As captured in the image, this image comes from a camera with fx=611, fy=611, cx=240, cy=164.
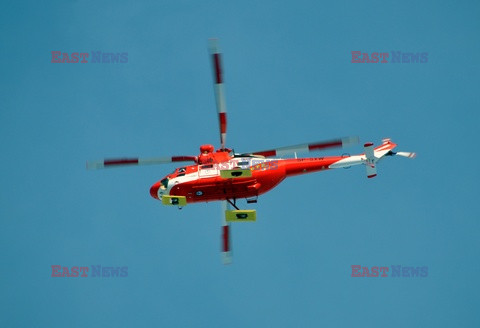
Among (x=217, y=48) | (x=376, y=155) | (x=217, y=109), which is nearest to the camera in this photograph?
(x=217, y=48)

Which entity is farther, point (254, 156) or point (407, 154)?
point (407, 154)

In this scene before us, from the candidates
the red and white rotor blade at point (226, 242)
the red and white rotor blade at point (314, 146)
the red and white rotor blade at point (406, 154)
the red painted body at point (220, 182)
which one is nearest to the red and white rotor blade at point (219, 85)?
the red painted body at point (220, 182)

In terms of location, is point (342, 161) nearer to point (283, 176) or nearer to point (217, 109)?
point (283, 176)

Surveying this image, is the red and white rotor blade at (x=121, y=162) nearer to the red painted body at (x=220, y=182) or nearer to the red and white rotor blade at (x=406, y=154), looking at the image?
the red painted body at (x=220, y=182)

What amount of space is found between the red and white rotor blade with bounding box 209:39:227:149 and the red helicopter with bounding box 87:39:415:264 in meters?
0.06

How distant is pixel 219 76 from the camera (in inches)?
976

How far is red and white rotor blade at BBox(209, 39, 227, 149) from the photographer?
78.9 ft

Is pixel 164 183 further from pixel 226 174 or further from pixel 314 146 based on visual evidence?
pixel 314 146

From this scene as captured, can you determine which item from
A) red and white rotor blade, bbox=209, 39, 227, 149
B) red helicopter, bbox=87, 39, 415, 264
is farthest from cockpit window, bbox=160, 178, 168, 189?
red and white rotor blade, bbox=209, 39, 227, 149

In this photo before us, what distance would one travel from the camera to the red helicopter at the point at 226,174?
27.2 meters

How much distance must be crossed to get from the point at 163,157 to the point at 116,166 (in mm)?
2152

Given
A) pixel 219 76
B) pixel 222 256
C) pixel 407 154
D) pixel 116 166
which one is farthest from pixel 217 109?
pixel 407 154

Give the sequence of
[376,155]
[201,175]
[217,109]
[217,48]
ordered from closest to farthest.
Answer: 1. [217,48]
2. [217,109]
3. [201,175]
4. [376,155]

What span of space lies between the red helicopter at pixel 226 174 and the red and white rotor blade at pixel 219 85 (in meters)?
0.06
